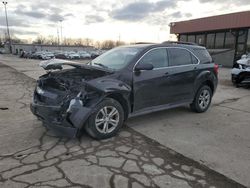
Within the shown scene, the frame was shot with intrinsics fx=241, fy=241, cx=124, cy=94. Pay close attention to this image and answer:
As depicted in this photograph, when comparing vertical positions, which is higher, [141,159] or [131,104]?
[131,104]

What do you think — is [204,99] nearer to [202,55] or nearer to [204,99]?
[204,99]

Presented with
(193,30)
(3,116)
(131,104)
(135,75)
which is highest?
(193,30)

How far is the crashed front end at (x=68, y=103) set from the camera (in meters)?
3.84

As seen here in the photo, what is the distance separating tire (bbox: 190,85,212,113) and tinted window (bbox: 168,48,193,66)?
850 millimetres

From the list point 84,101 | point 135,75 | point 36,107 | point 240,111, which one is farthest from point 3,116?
point 240,111

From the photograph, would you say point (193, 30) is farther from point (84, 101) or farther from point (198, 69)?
point (84, 101)

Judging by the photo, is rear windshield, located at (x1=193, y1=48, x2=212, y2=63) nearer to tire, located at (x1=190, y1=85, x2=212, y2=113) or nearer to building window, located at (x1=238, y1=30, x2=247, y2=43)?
tire, located at (x1=190, y1=85, x2=212, y2=113)

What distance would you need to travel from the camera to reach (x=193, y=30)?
90.0 ft

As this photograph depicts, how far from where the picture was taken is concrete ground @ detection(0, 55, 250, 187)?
3051 millimetres

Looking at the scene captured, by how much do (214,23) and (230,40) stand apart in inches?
93.4

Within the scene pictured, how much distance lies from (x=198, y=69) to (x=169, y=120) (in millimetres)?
1513

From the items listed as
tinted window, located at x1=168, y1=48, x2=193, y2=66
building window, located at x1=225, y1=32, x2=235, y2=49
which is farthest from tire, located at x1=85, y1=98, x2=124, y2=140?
building window, located at x1=225, y1=32, x2=235, y2=49

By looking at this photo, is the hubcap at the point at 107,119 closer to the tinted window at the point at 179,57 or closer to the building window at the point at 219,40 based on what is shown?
the tinted window at the point at 179,57

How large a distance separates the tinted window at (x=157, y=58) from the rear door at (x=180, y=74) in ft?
0.51
